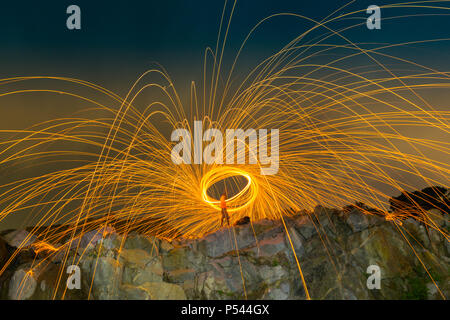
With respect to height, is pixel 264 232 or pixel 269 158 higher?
pixel 269 158

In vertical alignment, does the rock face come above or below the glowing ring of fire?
below

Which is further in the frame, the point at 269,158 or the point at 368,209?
the point at 269,158

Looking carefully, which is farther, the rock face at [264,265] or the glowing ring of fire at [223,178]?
the glowing ring of fire at [223,178]

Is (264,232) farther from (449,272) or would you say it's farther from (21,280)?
(21,280)

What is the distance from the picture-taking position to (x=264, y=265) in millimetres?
14531

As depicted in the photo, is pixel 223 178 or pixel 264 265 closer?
pixel 264 265

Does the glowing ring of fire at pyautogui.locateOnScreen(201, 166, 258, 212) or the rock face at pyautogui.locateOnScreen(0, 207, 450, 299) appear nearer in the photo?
the rock face at pyautogui.locateOnScreen(0, 207, 450, 299)

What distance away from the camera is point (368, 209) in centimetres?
1579

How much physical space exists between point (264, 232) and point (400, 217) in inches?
267

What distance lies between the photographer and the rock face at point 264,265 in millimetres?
13570

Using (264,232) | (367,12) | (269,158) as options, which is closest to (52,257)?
(264,232)

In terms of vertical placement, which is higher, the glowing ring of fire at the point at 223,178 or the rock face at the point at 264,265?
the glowing ring of fire at the point at 223,178

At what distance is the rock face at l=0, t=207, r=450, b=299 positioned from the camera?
44.5ft

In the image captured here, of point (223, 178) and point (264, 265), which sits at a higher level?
point (223, 178)
